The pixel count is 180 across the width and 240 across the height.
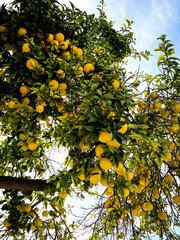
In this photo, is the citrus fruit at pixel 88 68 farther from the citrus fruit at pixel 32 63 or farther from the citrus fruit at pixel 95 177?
the citrus fruit at pixel 95 177

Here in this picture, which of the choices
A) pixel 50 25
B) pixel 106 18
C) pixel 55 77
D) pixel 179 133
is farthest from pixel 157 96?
pixel 106 18

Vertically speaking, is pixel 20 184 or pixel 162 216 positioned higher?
pixel 20 184

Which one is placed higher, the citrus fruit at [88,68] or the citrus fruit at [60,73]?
the citrus fruit at [88,68]

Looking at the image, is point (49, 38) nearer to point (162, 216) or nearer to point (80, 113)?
point (80, 113)

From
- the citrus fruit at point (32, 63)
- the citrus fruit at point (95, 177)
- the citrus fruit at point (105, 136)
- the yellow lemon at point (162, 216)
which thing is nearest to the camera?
the citrus fruit at point (105, 136)

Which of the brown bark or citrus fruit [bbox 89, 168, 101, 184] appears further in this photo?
the brown bark

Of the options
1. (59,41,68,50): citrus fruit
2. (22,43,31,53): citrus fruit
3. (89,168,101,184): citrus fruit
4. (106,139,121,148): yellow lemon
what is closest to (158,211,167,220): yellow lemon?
(89,168,101,184): citrus fruit

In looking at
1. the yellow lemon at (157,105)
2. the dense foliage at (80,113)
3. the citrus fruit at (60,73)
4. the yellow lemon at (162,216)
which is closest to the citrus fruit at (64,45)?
the dense foliage at (80,113)

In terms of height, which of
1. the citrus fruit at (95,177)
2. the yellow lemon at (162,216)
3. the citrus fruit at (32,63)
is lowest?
the yellow lemon at (162,216)

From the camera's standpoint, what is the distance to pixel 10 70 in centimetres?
192

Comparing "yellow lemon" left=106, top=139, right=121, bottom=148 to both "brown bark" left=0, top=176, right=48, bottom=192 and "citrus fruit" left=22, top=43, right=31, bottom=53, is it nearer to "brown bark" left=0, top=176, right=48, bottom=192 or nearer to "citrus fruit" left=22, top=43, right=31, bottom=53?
"brown bark" left=0, top=176, right=48, bottom=192

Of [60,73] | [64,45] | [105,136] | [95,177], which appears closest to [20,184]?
[95,177]

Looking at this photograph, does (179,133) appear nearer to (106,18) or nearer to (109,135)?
(109,135)

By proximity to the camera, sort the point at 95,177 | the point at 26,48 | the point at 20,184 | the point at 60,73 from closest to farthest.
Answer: the point at 95,177 < the point at 60,73 < the point at 26,48 < the point at 20,184
